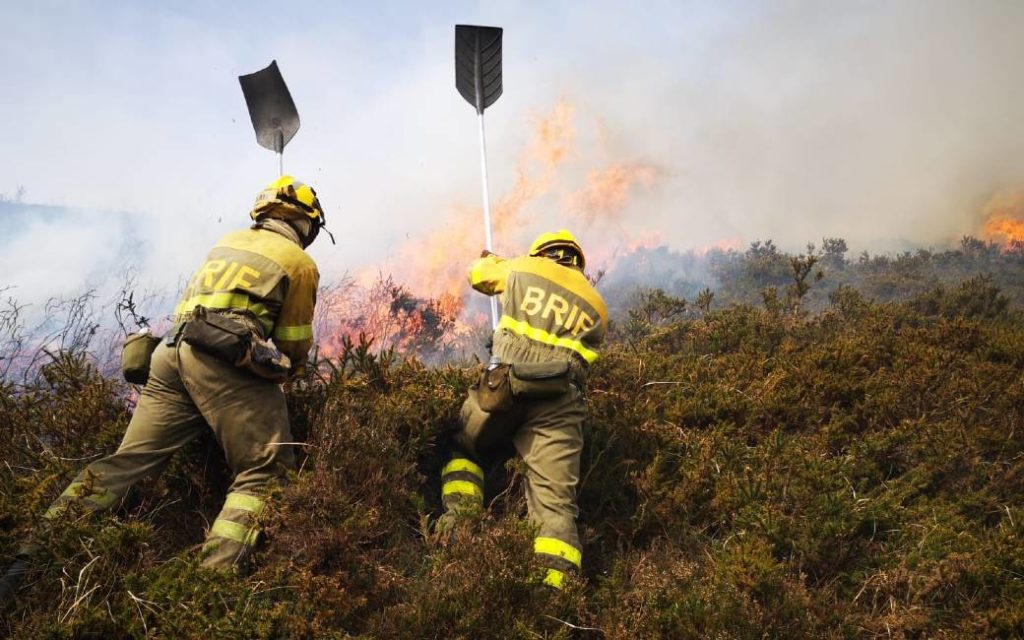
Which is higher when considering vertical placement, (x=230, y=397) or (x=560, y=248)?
(x=560, y=248)

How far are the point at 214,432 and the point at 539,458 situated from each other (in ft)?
6.18

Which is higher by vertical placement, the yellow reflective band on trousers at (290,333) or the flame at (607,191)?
the flame at (607,191)

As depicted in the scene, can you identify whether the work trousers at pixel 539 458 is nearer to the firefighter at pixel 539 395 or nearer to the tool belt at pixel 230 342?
the firefighter at pixel 539 395

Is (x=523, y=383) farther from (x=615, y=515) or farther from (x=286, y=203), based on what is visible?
(x=286, y=203)

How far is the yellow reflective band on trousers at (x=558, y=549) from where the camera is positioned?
3512 millimetres

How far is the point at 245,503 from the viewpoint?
3254mm

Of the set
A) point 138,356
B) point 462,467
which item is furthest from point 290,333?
point 462,467

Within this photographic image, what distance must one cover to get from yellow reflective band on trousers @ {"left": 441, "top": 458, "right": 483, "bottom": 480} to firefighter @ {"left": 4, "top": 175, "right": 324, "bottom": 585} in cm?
104

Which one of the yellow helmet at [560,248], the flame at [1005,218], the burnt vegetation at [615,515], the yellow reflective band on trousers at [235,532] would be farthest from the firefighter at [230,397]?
the flame at [1005,218]

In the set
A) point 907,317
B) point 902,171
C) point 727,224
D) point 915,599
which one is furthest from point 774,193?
point 915,599

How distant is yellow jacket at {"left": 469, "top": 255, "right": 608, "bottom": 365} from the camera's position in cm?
412

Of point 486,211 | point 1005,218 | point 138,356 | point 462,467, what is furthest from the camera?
point 1005,218

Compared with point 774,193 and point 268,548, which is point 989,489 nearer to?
point 268,548

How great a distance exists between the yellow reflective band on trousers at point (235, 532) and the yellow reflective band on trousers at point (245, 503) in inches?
3.1
